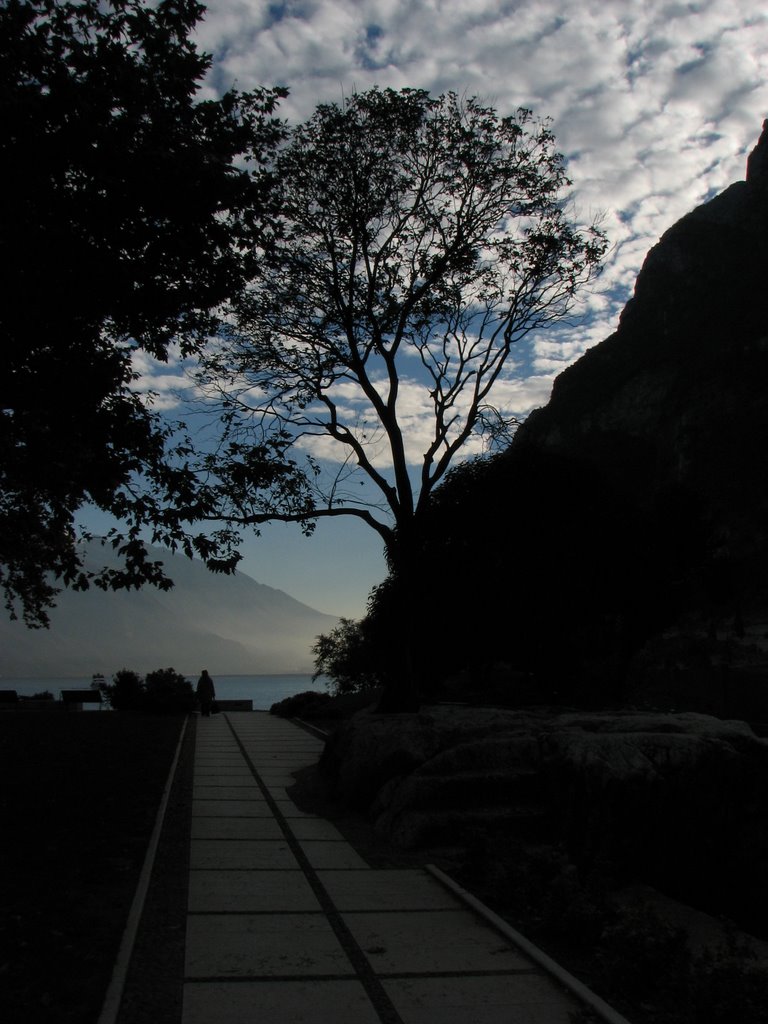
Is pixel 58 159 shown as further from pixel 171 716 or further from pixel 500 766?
pixel 171 716

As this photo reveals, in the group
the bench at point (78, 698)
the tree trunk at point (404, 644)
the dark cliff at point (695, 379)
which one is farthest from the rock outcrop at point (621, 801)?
the dark cliff at point (695, 379)

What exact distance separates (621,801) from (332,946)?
3.90 metres

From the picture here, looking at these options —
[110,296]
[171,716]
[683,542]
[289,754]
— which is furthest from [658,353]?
[110,296]

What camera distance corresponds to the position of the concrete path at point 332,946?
4.96 m

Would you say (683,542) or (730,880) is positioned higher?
(683,542)

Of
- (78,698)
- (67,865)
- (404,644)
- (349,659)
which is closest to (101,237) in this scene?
(67,865)

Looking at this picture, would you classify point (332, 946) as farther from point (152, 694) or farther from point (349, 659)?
point (349, 659)

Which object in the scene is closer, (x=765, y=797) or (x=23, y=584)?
(x=765, y=797)

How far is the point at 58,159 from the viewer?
29.5 feet

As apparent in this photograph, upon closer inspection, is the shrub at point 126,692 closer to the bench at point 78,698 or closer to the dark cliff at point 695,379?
the bench at point 78,698

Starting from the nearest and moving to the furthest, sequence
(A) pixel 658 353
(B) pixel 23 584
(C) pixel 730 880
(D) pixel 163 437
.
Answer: (C) pixel 730 880 → (D) pixel 163 437 → (B) pixel 23 584 → (A) pixel 658 353

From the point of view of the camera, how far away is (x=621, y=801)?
880 centimetres

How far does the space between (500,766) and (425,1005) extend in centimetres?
591

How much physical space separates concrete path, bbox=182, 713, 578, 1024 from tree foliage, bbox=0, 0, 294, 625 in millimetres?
3301
